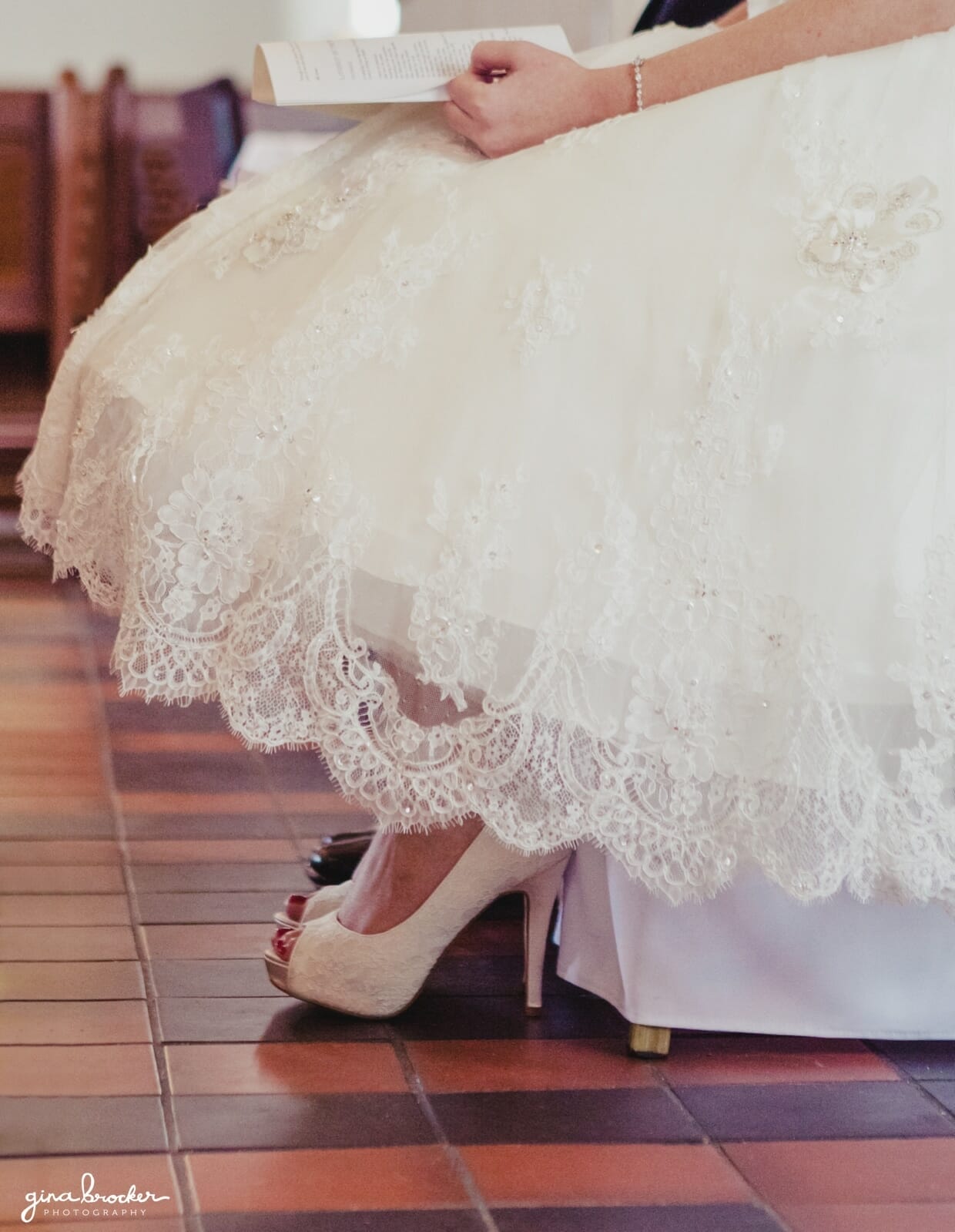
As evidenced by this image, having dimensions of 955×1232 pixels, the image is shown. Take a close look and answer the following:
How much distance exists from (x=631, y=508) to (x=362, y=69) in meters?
0.50

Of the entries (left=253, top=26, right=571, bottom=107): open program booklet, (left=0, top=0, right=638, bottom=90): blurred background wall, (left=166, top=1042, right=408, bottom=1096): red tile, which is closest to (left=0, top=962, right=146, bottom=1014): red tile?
(left=166, top=1042, right=408, bottom=1096): red tile

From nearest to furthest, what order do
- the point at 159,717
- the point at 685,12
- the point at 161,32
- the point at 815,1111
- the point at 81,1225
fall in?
the point at 81,1225
the point at 815,1111
the point at 685,12
the point at 159,717
the point at 161,32

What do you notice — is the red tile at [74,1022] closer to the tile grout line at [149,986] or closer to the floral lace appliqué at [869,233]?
the tile grout line at [149,986]

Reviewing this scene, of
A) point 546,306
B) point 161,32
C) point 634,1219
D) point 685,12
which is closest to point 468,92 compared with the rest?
point 546,306

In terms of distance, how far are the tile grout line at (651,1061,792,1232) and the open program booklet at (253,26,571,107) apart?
2.64 feet

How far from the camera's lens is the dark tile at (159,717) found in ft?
6.37

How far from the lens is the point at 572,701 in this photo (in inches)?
32.7

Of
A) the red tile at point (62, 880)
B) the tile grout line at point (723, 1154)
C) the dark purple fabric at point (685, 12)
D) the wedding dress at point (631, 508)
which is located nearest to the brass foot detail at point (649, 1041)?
the tile grout line at point (723, 1154)

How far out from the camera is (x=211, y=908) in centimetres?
128

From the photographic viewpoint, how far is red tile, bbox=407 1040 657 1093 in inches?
38.7

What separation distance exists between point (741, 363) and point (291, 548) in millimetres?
316

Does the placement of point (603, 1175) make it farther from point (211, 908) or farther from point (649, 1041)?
point (211, 908)

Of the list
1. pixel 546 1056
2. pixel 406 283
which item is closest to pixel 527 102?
pixel 406 283

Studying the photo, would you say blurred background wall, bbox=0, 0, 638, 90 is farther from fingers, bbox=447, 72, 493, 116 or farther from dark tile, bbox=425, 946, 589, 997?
dark tile, bbox=425, 946, 589, 997
